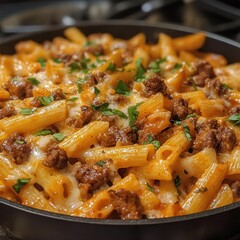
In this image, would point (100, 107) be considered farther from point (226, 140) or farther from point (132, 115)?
point (226, 140)

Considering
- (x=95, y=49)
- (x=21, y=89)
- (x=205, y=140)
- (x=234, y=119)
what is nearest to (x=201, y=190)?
(x=205, y=140)

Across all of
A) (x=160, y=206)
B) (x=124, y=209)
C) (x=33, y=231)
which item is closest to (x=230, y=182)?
(x=160, y=206)

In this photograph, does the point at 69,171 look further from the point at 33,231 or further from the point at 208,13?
the point at 208,13

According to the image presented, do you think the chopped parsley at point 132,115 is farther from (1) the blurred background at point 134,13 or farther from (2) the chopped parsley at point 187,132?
(1) the blurred background at point 134,13

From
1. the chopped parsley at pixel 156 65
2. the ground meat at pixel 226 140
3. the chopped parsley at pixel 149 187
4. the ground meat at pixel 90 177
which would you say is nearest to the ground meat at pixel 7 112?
the ground meat at pixel 90 177

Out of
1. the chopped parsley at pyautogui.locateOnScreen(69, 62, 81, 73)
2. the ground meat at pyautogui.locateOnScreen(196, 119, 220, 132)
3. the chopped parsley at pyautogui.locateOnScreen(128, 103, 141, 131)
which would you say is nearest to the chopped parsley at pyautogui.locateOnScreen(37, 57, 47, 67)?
the chopped parsley at pyautogui.locateOnScreen(69, 62, 81, 73)

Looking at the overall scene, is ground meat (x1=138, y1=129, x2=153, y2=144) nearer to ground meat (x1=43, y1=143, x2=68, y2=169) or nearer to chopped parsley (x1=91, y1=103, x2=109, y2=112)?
chopped parsley (x1=91, y1=103, x2=109, y2=112)
